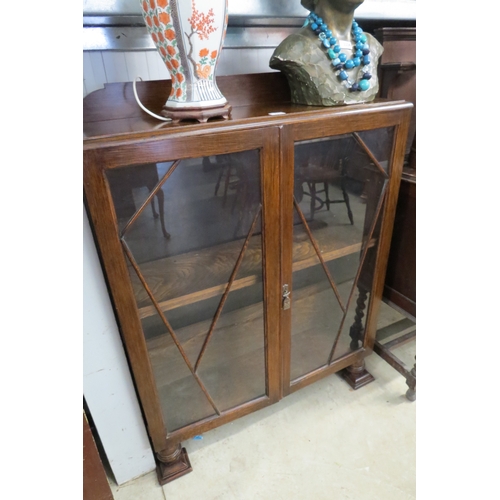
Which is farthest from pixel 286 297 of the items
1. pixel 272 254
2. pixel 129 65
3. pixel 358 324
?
pixel 129 65

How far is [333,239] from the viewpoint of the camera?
34.8 inches

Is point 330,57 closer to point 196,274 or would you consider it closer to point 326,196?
point 326,196

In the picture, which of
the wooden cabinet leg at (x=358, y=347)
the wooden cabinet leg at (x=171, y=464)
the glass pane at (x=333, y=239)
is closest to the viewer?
the glass pane at (x=333, y=239)

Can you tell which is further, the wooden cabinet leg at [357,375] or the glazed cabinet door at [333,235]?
the wooden cabinet leg at [357,375]

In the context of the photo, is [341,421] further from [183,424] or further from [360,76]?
[360,76]

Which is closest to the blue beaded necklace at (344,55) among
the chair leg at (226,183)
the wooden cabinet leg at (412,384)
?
the chair leg at (226,183)

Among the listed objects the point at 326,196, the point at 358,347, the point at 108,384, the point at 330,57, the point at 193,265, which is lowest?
the point at 358,347

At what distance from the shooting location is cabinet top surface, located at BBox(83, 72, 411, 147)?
0.60 m

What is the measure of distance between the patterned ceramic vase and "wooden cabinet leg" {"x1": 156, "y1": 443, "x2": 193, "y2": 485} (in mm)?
830

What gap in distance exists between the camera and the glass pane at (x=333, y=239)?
30.4 inches

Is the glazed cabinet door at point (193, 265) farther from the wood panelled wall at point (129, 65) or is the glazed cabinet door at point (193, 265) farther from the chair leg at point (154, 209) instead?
the wood panelled wall at point (129, 65)

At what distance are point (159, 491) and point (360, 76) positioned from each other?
3.70ft

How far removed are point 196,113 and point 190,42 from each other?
0.36ft

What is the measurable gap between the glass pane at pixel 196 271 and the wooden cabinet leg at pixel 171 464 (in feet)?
0.27
